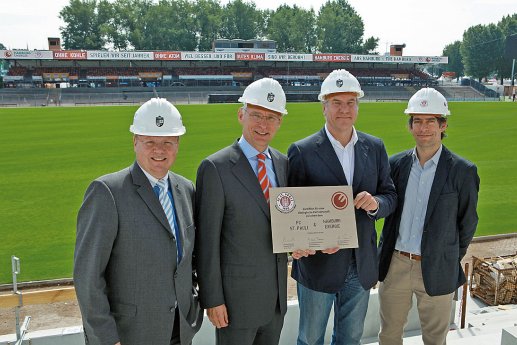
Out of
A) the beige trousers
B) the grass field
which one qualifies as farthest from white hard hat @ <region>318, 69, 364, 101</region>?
the grass field

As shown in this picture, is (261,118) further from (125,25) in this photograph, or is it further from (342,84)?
(125,25)

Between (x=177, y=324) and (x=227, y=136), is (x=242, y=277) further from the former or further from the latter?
(x=227, y=136)

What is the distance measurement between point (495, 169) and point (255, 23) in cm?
9474

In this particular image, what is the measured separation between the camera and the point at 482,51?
93.9m

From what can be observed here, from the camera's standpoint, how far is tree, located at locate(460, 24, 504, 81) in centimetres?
9319

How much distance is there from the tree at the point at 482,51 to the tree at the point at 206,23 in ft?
182

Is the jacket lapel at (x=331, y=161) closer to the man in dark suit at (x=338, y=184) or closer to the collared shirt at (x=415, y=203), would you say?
the man in dark suit at (x=338, y=184)

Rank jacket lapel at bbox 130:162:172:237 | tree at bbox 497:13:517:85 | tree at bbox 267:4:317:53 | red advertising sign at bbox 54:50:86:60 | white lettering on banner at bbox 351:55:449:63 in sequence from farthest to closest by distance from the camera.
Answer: tree at bbox 267:4:317:53, tree at bbox 497:13:517:85, white lettering on banner at bbox 351:55:449:63, red advertising sign at bbox 54:50:86:60, jacket lapel at bbox 130:162:172:237

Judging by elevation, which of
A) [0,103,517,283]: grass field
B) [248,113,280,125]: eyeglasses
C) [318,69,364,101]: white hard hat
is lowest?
[0,103,517,283]: grass field

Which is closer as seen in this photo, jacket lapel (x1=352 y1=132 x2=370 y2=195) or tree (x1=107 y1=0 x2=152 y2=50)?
jacket lapel (x1=352 y1=132 x2=370 y2=195)

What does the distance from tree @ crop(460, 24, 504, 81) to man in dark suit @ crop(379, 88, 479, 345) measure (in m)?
102

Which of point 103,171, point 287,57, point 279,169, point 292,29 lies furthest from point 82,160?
point 292,29

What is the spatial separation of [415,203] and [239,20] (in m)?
104

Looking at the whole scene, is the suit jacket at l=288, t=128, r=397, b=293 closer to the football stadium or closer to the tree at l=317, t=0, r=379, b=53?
the football stadium
